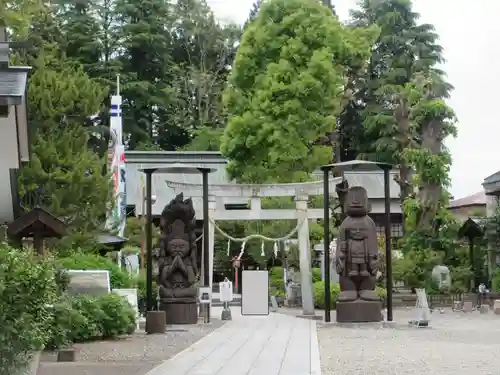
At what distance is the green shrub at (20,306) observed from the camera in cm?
706

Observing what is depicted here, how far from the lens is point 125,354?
527 inches

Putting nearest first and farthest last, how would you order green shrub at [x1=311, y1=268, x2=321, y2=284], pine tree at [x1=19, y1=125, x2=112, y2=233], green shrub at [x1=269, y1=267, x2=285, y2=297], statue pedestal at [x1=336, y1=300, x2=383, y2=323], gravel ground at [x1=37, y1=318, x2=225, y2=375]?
gravel ground at [x1=37, y1=318, x2=225, y2=375]
statue pedestal at [x1=336, y1=300, x2=383, y2=323]
pine tree at [x1=19, y1=125, x2=112, y2=233]
green shrub at [x1=311, y1=268, x2=321, y2=284]
green shrub at [x1=269, y1=267, x2=285, y2=297]

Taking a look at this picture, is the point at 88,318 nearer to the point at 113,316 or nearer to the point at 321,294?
the point at 113,316

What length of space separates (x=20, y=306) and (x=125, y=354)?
6.49 meters

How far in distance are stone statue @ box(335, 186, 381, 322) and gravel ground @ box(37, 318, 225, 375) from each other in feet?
12.8

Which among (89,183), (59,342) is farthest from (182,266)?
(59,342)

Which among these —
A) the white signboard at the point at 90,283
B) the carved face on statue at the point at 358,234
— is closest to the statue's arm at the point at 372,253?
the carved face on statue at the point at 358,234

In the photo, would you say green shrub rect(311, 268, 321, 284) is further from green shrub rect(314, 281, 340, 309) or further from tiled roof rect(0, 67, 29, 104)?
tiled roof rect(0, 67, 29, 104)

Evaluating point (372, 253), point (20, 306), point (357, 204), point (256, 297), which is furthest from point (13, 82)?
point (256, 297)

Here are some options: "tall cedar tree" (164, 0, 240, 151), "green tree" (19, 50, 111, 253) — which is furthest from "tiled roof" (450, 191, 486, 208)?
"green tree" (19, 50, 111, 253)

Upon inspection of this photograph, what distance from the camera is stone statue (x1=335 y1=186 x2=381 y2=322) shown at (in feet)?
66.5

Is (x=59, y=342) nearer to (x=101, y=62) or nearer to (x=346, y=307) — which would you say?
(x=346, y=307)

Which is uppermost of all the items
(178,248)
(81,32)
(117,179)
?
(81,32)

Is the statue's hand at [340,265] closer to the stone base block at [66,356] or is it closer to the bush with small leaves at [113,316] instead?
the bush with small leaves at [113,316]
